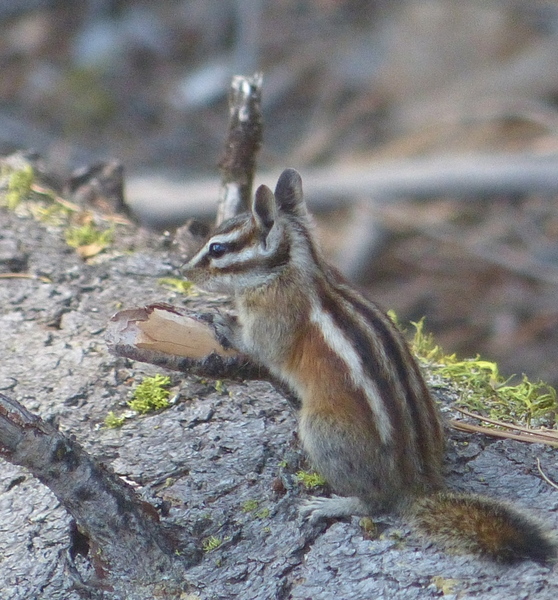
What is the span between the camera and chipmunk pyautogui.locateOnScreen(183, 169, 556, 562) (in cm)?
253

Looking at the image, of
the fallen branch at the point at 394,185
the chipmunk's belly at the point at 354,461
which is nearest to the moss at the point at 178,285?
the chipmunk's belly at the point at 354,461

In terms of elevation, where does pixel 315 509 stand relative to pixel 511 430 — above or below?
below

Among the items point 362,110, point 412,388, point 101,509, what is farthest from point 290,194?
point 362,110

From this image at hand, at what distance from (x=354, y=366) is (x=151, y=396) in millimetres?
868

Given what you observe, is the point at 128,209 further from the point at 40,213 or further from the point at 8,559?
the point at 8,559

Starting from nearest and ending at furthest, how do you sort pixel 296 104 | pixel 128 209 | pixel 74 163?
1. pixel 128 209
2. pixel 74 163
3. pixel 296 104

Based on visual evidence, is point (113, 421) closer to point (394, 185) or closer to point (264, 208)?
point (264, 208)

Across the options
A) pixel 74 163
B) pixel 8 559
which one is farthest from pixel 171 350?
pixel 74 163

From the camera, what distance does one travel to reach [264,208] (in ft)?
10.5

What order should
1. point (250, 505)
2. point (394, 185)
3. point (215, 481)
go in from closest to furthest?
point (250, 505) < point (215, 481) < point (394, 185)

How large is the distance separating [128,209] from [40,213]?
54 cm

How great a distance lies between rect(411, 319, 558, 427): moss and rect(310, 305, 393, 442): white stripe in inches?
26.3

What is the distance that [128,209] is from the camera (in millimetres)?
4918

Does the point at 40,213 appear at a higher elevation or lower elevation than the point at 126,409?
higher
